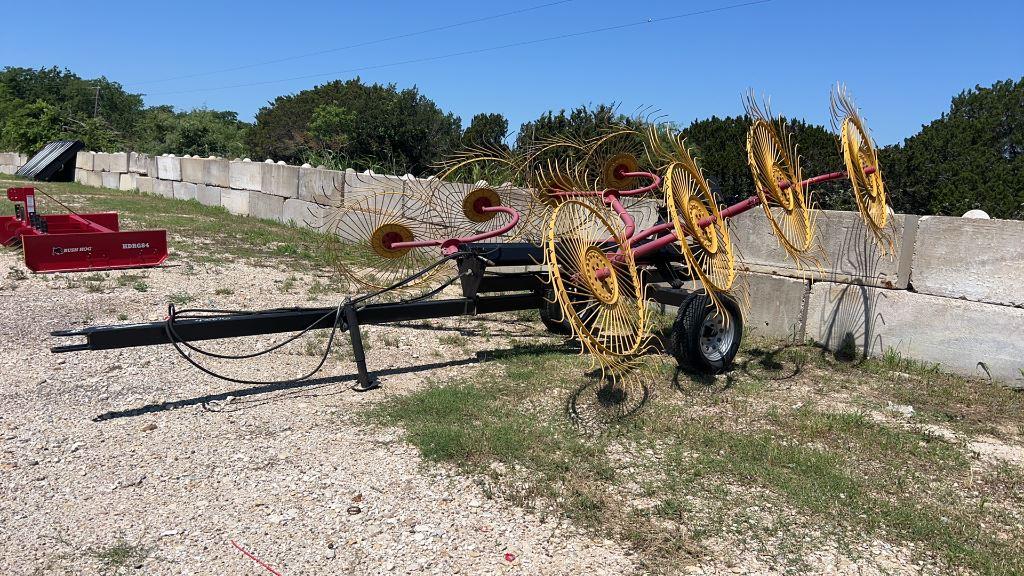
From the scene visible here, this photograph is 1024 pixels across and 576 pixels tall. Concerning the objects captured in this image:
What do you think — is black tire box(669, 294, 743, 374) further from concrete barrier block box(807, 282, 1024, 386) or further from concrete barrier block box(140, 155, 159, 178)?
concrete barrier block box(140, 155, 159, 178)

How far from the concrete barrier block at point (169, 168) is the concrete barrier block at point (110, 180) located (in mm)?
3995

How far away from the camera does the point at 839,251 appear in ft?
22.4

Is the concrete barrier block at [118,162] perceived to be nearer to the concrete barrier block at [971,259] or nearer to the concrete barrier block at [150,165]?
the concrete barrier block at [150,165]

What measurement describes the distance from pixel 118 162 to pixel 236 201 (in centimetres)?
1040

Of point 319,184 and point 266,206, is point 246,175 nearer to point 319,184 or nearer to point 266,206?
point 266,206

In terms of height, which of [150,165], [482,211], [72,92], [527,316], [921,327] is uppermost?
[72,92]

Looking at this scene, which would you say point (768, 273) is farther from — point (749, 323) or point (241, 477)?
point (241, 477)

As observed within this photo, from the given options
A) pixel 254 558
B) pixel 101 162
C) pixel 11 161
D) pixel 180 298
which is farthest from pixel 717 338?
pixel 11 161

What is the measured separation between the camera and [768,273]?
742 centimetres

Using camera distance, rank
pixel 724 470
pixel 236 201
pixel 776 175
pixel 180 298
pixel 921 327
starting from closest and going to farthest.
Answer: pixel 724 470 → pixel 776 175 → pixel 921 327 → pixel 180 298 → pixel 236 201

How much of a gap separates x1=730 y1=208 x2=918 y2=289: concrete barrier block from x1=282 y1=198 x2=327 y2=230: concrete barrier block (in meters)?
8.52

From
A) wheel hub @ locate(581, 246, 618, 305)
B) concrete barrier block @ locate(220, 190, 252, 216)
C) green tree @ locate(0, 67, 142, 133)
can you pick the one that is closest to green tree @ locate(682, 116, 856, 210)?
concrete barrier block @ locate(220, 190, 252, 216)

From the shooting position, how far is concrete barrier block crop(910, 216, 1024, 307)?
5719 millimetres

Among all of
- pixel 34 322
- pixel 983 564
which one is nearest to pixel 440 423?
pixel 983 564
